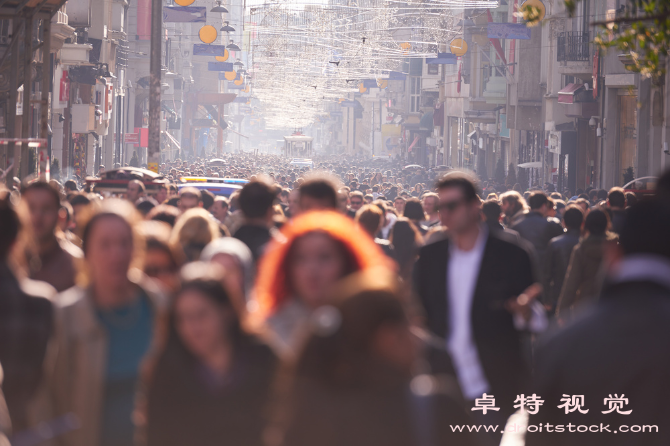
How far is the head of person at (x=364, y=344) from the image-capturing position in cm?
263

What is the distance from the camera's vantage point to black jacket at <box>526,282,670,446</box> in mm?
3281

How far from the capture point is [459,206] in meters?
5.66

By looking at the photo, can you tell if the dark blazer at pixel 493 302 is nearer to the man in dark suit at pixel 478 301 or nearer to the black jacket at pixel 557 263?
the man in dark suit at pixel 478 301

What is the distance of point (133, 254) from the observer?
4.30 metres

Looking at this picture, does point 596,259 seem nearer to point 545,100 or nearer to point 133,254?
point 133,254

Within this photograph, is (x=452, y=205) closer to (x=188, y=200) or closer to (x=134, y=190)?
(x=188, y=200)

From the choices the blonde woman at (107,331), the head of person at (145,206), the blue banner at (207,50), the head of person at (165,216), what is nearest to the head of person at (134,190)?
the head of person at (145,206)

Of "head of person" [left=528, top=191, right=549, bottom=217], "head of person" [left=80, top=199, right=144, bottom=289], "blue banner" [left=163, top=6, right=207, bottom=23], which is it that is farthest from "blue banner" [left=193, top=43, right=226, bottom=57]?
"head of person" [left=80, top=199, right=144, bottom=289]

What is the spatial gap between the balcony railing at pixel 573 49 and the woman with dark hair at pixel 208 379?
3333cm

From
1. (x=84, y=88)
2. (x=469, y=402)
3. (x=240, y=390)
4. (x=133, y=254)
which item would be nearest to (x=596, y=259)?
(x=469, y=402)

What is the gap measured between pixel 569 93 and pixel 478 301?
32.6 metres

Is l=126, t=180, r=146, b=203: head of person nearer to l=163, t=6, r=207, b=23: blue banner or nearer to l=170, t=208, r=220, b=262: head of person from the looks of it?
l=170, t=208, r=220, b=262: head of person

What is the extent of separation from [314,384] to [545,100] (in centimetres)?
4163

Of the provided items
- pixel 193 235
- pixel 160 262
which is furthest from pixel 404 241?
pixel 160 262
